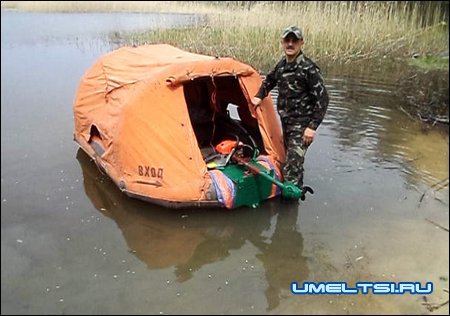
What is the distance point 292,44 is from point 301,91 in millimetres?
492

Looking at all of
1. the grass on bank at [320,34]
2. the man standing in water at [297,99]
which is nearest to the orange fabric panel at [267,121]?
the man standing in water at [297,99]

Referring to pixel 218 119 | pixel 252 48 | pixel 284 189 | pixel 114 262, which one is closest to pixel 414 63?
pixel 252 48

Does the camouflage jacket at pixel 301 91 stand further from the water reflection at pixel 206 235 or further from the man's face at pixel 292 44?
the water reflection at pixel 206 235

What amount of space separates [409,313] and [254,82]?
9.62 feet

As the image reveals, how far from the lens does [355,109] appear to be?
806 cm

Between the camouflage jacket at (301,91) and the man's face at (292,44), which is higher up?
the man's face at (292,44)

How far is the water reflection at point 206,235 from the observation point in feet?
12.2

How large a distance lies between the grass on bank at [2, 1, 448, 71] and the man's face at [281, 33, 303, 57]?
5.69 meters

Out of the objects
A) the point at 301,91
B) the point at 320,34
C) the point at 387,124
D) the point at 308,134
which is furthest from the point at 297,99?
the point at 320,34

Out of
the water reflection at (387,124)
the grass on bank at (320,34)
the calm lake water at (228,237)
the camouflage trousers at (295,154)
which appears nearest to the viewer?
the calm lake water at (228,237)

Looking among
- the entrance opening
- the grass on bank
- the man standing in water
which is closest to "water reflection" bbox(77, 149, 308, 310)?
the man standing in water

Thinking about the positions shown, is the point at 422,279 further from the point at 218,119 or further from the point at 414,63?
the point at 414,63

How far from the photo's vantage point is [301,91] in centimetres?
449

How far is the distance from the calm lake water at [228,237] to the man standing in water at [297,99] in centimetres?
58
